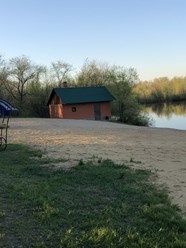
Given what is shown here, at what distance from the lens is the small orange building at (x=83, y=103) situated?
45344 millimetres

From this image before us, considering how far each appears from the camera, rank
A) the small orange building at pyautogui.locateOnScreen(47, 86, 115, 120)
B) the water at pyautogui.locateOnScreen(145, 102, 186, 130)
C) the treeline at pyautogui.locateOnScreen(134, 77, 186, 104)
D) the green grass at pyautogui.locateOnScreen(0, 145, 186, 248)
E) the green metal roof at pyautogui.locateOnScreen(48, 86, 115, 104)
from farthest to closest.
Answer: the treeline at pyautogui.locateOnScreen(134, 77, 186, 104) < the small orange building at pyautogui.locateOnScreen(47, 86, 115, 120) < the green metal roof at pyautogui.locateOnScreen(48, 86, 115, 104) < the water at pyautogui.locateOnScreen(145, 102, 186, 130) < the green grass at pyautogui.locateOnScreen(0, 145, 186, 248)

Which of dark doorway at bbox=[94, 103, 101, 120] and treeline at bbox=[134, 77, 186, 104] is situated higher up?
treeline at bbox=[134, 77, 186, 104]

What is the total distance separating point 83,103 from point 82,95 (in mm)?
1103

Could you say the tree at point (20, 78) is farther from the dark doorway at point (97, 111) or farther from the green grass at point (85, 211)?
the green grass at point (85, 211)

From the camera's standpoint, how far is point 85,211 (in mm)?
4758

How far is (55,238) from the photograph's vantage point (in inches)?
148

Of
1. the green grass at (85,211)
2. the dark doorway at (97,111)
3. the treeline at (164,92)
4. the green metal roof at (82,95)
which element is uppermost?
the treeline at (164,92)

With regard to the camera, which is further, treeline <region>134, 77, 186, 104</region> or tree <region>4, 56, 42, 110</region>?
treeline <region>134, 77, 186, 104</region>

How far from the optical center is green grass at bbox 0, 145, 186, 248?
12.3ft

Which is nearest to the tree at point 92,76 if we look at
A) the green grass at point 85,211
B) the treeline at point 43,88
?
the treeline at point 43,88

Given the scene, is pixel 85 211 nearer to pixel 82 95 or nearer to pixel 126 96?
pixel 82 95

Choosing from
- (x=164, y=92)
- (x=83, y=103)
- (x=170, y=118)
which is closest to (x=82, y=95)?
(x=83, y=103)

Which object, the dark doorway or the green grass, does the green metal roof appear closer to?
the dark doorway

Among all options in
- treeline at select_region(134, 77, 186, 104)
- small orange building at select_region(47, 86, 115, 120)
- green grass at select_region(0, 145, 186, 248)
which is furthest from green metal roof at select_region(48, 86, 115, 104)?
treeline at select_region(134, 77, 186, 104)
